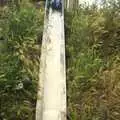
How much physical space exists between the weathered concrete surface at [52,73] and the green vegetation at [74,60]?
77 mm

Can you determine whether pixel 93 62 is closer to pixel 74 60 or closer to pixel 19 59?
pixel 74 60

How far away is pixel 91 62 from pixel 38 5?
1.53 meters

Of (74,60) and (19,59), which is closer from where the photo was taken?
(19,59)

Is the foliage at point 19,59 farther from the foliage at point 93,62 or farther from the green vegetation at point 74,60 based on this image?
the foliage at point 93,62

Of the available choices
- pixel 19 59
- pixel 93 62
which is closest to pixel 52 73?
pixel 19 59

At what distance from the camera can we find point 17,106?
394cm

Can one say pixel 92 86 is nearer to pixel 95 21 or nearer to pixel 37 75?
pixel 37 75

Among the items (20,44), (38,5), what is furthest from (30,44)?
(38,5)

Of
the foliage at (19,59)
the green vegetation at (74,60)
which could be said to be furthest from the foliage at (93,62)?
the foliage at (19,59)

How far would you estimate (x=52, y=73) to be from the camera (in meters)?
4.35

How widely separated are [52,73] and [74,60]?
0.37 metres

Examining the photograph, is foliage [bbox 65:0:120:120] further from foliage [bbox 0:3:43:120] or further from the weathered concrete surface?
foliage [bbox 0:3:43:120]

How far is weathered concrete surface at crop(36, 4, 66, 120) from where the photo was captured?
12.8 ft

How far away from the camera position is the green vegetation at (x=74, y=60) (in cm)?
398
